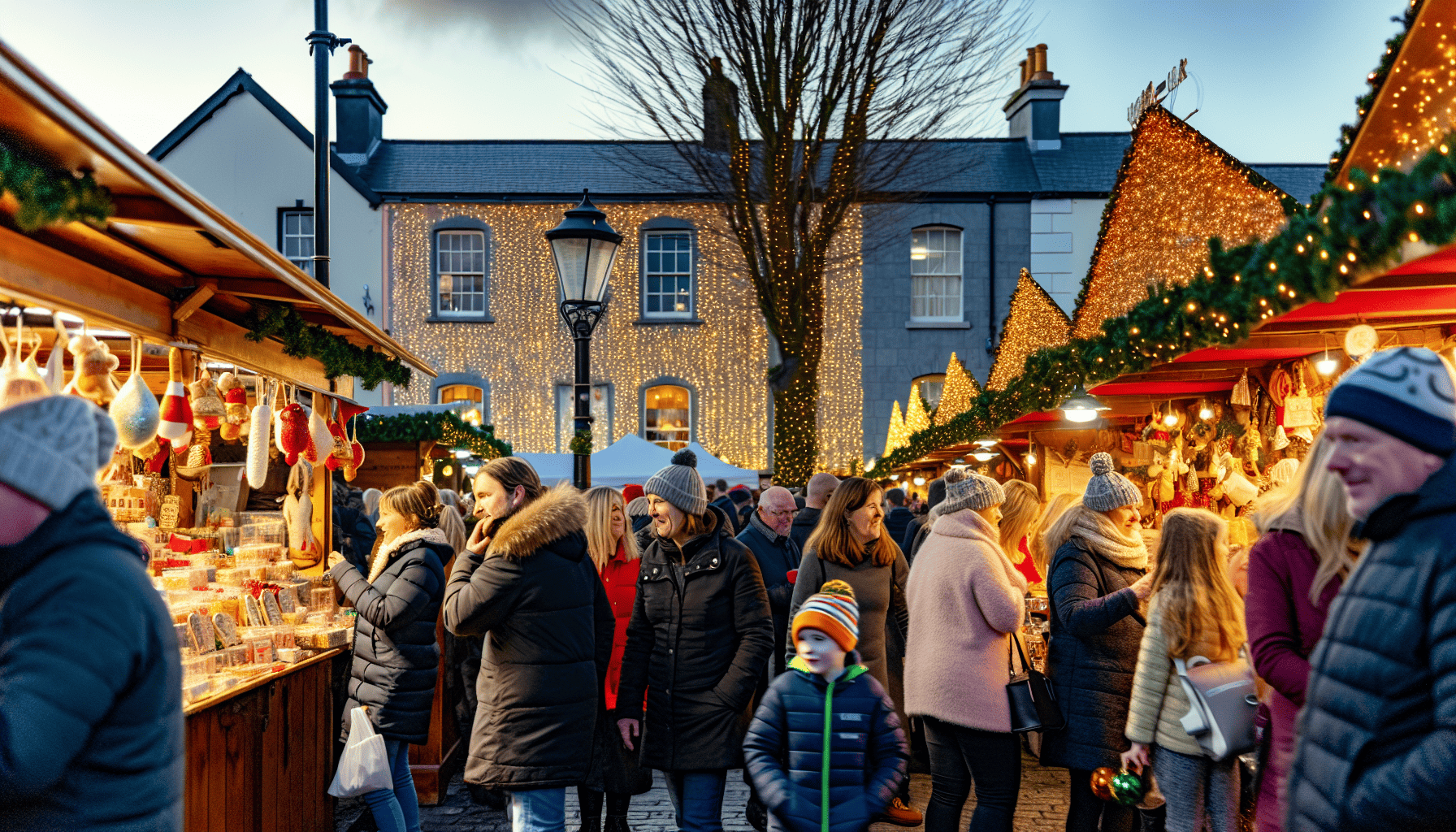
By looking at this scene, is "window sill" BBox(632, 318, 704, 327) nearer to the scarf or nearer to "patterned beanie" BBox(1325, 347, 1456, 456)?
the scarf

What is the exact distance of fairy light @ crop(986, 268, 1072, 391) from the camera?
10.4 metres

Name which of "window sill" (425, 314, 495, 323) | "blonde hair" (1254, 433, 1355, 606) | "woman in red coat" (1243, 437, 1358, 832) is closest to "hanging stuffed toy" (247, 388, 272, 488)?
"woman in red coat" (1243, 437, 1358, 832)

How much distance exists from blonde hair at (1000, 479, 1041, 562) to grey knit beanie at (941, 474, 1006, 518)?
1.45 meters

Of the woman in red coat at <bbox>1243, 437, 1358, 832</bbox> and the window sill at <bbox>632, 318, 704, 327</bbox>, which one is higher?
the window sill at <bbox>632, 318, 704, 327</bbox>

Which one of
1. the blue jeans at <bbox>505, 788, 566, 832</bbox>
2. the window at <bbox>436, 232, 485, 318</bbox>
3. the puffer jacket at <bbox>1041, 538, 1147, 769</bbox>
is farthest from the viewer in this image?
the window at <bbox>436, 232, 485, 318</bbox>

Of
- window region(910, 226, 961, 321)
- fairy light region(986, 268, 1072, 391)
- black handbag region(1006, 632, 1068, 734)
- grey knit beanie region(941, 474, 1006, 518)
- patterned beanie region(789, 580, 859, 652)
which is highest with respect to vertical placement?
window region(910, 226, 961, 321)

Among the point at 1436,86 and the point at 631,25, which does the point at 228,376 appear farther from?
the point at 631,25

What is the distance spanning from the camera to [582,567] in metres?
4.64

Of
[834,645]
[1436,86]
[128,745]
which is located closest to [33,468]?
[128,745]

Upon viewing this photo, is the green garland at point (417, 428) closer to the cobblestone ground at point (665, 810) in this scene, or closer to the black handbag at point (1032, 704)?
the cobblestone ground at point (665, 810)

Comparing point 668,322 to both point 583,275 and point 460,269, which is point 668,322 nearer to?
point 460,269

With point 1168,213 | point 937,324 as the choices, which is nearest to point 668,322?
point 937,324

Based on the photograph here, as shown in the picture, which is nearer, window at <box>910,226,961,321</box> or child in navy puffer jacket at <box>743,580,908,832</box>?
child in navy puffer jacket at <box>743,580,908,832</box>

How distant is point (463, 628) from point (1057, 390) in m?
4.66
